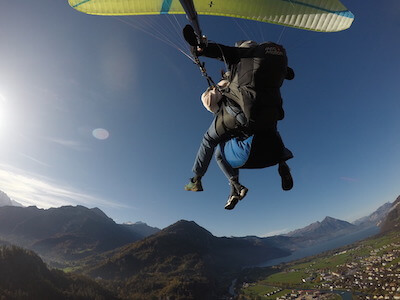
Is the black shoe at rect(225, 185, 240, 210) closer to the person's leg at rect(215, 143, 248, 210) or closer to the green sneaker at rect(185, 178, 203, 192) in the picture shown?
the person's leg at rect(215, 143, 248, 210)

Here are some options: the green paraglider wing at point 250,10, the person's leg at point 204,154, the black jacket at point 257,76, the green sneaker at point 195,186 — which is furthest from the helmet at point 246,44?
the green paraglider wing at point 250,10

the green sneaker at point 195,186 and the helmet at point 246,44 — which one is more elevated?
the helmet at point 246,44

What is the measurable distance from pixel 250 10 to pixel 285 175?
455 centimetres

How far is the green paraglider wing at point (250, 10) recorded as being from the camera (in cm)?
480

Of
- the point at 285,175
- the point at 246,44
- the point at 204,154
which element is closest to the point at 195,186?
the point at 204,154

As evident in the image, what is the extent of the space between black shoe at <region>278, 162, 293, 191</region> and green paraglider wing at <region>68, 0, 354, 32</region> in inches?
142

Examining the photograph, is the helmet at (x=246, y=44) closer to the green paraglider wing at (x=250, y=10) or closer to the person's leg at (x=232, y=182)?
the person's leg at (x=232, y=182)

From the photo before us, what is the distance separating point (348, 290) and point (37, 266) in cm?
12104

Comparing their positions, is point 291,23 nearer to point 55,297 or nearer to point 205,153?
point 205,153

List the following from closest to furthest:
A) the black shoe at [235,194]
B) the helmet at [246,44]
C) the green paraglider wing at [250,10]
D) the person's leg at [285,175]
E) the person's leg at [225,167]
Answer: the helmet at [246,44] → the person's leg at [285,175] → the black shoe at [235,194] → the person's leg at [225,167] → the green paraglider wing at [250,10]

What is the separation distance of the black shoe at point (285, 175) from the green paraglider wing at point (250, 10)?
3.61 meters

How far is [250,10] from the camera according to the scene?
570 centimetres

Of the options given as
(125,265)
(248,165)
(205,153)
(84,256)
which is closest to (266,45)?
(248,165)

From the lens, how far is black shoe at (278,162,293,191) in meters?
3.44
